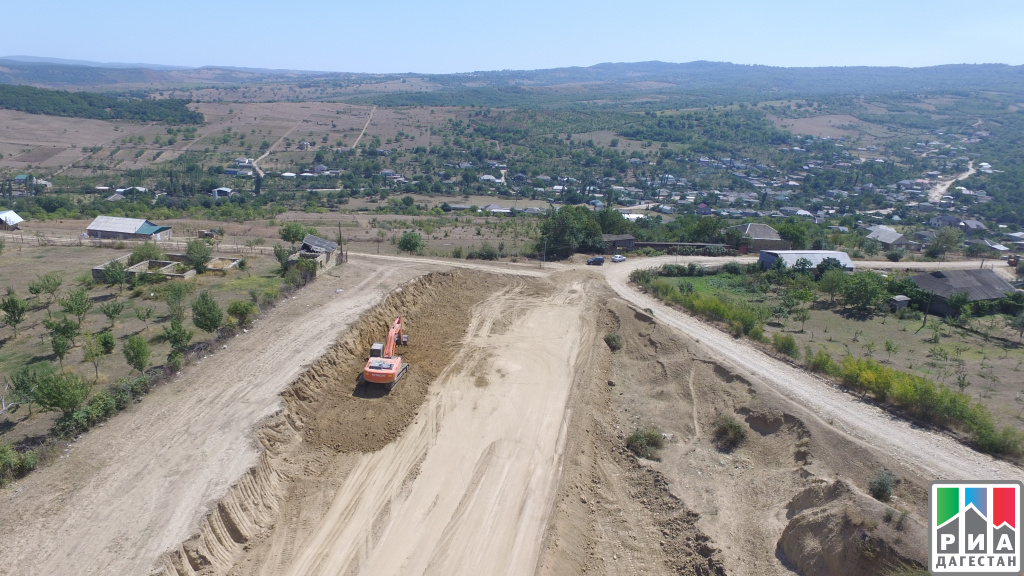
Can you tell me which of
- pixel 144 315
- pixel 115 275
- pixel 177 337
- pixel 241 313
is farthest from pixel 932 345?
pixel 115 275

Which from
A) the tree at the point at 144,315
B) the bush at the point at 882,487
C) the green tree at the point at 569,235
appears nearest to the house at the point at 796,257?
the green tree at the point at 569,235

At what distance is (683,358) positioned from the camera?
29.5 meters

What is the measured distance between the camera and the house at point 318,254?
39.1m

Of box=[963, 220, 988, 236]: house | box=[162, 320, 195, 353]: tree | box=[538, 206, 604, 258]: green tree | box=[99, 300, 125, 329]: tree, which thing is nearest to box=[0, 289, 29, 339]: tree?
box=[99, 300, 125, 329]: tree

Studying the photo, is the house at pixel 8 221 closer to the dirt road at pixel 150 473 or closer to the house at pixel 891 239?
the dirt road at pixel 150 473

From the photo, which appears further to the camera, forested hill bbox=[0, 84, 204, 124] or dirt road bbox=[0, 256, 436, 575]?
forested hill bbox=[0, 84, 204, 124]

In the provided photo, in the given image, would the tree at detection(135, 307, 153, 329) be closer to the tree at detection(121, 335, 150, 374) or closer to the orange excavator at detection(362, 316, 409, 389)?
the tree at detection(121, 335, 150, 374)

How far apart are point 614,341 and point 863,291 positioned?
68.2 ft

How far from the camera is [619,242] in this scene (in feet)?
182

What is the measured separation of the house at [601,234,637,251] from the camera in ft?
180

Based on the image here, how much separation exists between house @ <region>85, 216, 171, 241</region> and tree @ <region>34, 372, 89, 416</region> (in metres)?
37.6

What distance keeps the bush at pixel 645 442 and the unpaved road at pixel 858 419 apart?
21.4 ft

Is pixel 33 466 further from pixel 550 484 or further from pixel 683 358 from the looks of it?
pixel 683 358

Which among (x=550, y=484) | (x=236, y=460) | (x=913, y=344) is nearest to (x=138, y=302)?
(x=236, y=460)
